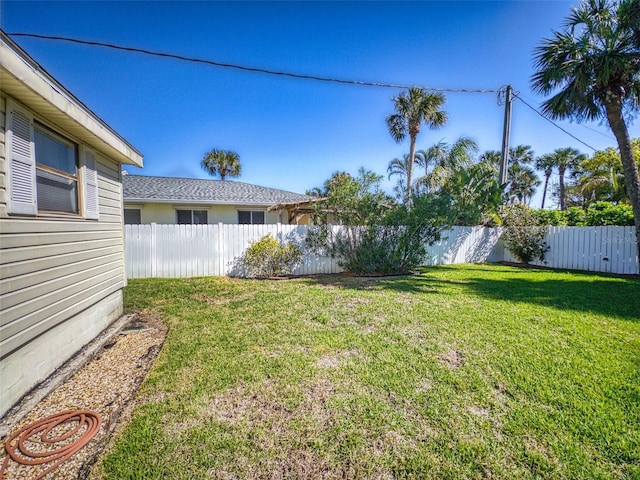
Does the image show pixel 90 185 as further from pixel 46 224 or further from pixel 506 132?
pixel 506 132

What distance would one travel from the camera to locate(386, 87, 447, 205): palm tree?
15766mm

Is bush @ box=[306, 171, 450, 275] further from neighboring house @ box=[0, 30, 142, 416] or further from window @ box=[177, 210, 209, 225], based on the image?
window @ box=[177, 210, 209, 225]

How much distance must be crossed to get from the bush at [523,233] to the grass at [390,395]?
698cm

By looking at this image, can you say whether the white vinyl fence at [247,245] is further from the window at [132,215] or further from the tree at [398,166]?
the tree at [398,166]

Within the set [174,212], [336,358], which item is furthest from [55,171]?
[174,212]

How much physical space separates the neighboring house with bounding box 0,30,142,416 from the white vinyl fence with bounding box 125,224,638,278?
A: 3.53 m

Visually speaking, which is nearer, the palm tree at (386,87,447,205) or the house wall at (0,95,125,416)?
the house wall at (0,95,125,416)

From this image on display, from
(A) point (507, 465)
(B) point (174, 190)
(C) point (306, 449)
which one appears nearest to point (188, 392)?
(C) point (306, 449)

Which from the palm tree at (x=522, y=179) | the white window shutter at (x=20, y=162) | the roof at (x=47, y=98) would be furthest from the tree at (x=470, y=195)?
the palm tree at (x=522, y=179)

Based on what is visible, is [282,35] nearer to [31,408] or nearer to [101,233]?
[101,233]

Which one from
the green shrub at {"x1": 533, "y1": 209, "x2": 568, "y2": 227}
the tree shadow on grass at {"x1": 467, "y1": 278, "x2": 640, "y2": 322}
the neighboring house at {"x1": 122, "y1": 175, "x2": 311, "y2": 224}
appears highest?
the neighboring house at {"x1": 122, "y1": 175, "x2": 311, "y2": 224}

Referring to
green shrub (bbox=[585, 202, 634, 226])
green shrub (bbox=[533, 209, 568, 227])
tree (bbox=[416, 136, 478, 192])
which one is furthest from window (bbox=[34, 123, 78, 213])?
green shrub (bbox=[585, 202, 634, 226])

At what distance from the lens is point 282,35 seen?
718cm

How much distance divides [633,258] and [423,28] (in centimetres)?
1005
